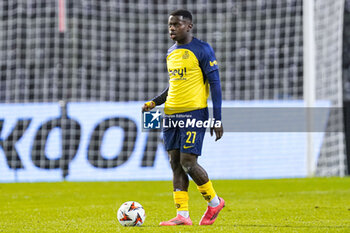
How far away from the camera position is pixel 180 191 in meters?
5.27

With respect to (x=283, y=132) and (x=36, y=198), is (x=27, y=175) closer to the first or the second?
(x=36, y=198)

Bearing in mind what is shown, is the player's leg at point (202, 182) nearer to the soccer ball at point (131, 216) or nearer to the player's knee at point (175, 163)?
the player's knee at point (175, 163)

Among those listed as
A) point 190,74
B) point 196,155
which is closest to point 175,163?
point 196,155

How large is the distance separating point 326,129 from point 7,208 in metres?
6.77

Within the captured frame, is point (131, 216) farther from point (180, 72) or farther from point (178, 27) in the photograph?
point (178, 27)

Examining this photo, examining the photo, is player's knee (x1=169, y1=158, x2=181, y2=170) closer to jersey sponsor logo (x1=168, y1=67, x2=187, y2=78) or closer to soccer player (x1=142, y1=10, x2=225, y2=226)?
soccer player (x1=142, y1=10, x2=225, y2=226)

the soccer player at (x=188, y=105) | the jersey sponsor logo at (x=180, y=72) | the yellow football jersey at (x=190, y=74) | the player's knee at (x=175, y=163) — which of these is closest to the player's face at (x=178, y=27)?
the soccer player at (x=188, y=105)

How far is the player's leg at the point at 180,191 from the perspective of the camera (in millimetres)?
5191

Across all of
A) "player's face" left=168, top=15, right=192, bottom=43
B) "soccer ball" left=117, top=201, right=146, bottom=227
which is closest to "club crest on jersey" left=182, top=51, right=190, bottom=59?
"player's face" left=168, top=15, right=192, bottom=43

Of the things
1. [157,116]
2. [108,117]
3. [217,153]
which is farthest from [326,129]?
[157,116]

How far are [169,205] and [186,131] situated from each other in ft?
7.54

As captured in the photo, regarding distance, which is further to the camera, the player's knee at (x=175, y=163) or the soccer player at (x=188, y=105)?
the player's knee at (x=175, y=163)

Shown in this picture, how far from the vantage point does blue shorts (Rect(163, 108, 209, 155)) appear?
511 cm

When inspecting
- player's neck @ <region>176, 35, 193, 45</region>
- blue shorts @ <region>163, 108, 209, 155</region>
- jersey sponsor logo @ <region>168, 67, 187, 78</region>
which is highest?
player's neck @ <region>176, 35, 193, 45</region>
